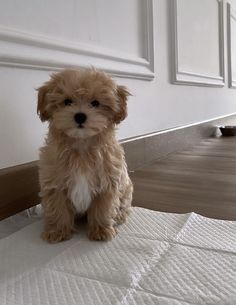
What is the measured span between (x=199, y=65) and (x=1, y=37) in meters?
1.42

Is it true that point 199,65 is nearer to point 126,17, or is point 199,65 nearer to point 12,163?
point 126,17

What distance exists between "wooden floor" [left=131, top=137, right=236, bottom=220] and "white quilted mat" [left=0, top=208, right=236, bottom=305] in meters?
0.13

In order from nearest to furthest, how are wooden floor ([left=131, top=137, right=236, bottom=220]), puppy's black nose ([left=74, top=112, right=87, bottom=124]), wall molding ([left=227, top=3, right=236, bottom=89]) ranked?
puppy's black nose ([left=74, top=112, right=87, bottom=124])
wooden floor ([left=131, top=137, right=236, bottom=220])
wall molding ([left=227, top=3, right=236, bottom=89])

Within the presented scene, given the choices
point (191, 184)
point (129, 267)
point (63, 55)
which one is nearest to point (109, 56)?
point (63, 55)

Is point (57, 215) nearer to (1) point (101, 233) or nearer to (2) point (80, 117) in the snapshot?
(1) point (101, 233)

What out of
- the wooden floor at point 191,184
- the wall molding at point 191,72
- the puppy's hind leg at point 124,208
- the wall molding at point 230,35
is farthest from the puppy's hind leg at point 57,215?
the wall molding at point 230,35

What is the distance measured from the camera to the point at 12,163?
2.58 feet

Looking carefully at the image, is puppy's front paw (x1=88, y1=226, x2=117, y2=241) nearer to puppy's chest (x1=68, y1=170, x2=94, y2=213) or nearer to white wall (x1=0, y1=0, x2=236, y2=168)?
puppy's chest (x1=68, y1=170, x2=94, y2=213)

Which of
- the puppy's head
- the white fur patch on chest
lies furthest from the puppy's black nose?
the white fur patch on chest

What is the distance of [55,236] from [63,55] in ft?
1.57

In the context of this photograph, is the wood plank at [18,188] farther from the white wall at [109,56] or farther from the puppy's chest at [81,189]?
the puppy's chest at [81,189]

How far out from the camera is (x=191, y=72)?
1753 millimetres

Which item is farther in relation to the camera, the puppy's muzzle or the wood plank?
the wood plank

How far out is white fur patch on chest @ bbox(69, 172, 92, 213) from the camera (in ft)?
2.11
